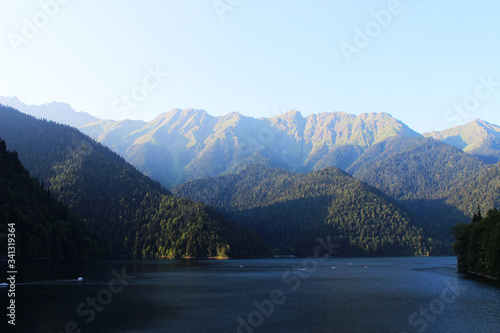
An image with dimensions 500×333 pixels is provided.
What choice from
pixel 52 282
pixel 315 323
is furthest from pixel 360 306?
pixel 52 282

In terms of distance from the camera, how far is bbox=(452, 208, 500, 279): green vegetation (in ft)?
429

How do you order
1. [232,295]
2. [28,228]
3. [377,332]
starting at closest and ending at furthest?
[377,332] → [232,295] → [28,228]

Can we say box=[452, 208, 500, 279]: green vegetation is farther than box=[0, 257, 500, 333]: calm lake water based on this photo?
Yes

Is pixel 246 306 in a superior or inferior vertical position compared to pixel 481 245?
inferior

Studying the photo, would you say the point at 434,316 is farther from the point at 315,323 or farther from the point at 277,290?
the point at 277,290

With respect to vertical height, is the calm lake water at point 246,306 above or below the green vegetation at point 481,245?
below

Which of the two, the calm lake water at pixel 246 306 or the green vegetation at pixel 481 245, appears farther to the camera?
the green vegetation at pixel 481 245

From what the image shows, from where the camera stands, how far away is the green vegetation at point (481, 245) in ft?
429

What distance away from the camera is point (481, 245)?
146 metres

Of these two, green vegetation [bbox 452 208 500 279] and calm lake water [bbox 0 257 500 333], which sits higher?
green vegetation [bbox 452 208 500 279]

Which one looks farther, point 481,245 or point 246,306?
point 481,245

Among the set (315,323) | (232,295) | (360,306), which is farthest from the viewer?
(232,295)

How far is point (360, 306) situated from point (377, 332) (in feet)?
80.5

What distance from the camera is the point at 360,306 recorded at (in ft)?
291
